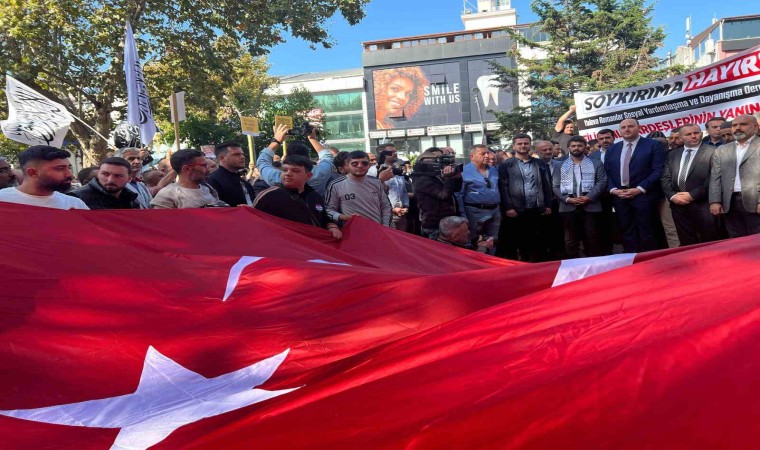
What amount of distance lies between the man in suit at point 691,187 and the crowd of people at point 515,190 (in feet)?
0.04

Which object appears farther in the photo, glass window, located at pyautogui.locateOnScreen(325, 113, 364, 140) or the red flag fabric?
glass window, located at pyautogui.locateOnScreen(325, 113, 364, 140)

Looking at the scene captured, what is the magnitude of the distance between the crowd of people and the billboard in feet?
175

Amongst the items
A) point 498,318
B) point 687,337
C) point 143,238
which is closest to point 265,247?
point 143,238

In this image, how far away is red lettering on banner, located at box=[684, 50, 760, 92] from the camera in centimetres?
726

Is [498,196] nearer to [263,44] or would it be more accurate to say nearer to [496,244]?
[496,244]

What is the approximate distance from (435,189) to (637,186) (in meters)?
2.26

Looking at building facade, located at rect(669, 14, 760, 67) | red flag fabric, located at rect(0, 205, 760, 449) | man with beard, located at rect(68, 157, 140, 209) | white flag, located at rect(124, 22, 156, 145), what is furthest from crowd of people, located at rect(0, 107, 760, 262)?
building facade, located at rect(669, 14, 760, 67)

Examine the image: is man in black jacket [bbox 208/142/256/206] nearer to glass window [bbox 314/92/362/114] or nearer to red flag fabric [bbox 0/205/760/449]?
red flag fabric [bbox 0/205/760/449]

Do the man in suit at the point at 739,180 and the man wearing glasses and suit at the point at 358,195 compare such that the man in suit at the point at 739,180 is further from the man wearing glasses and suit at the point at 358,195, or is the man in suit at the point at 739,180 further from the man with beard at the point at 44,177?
the man with beard at the point at 44,177

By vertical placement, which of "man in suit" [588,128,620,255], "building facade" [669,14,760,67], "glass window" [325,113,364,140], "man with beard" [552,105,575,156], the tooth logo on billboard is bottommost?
"man in suit" [588,128,620,255]

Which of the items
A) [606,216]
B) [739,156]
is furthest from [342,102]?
[739,156]

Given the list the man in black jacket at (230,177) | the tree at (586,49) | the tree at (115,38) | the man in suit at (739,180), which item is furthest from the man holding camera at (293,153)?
the tree at (586,49)

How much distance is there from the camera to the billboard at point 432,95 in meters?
60.5

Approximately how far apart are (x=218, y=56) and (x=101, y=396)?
1592cm
